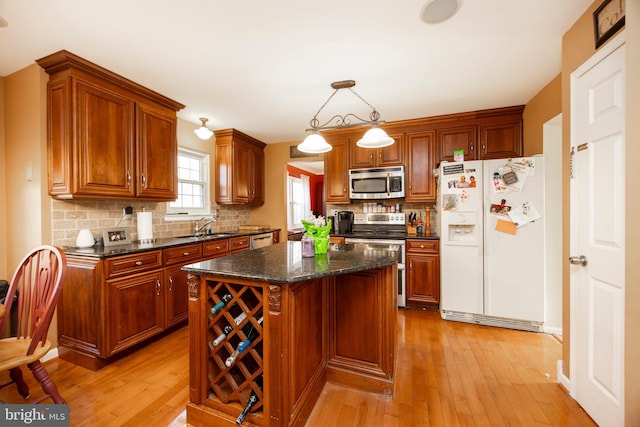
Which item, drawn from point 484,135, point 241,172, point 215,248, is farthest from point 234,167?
point 484,135

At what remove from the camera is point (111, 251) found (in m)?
2.12

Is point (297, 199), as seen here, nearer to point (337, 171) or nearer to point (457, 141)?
point (337, 171)

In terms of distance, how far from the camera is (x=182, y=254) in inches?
105

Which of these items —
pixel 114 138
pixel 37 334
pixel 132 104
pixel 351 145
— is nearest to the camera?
pixel 37 334

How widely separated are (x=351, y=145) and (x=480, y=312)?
2695 mm

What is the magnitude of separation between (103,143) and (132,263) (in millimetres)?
1091

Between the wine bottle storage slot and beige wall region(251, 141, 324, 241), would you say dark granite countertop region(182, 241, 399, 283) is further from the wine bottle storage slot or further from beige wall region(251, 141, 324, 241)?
beige wall region(251, 141, 324, 241)

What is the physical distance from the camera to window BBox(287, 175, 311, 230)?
6.15m

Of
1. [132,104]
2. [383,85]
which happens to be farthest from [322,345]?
[132,104]

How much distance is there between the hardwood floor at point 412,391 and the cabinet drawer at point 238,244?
A: 1.26 metres

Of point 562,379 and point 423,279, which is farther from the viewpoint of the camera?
point 423,279

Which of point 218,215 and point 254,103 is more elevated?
point 254,103

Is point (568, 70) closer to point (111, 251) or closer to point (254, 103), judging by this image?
point (254, 103)

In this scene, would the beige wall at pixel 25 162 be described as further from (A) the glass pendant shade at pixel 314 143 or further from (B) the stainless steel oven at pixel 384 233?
(B) the stainless steel oven at pixel 384 233
